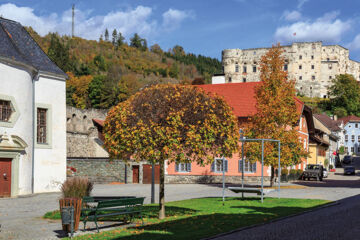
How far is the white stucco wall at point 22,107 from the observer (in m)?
27.1

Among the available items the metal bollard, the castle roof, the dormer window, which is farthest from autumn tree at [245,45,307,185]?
the metal bollard

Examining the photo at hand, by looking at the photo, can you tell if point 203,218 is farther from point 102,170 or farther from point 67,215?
point 102,170

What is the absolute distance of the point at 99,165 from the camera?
43.5 metres

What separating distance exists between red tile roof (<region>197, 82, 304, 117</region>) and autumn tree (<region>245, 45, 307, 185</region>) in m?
9.55

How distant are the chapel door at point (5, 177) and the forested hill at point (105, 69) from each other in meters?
27.6

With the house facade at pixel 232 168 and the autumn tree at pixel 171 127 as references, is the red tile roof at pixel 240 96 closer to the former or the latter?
the house facade at pixel 232 168

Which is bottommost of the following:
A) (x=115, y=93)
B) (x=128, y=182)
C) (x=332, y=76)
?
(x=128, y=182)

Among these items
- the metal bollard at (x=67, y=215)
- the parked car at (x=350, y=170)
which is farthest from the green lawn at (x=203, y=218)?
the parked car at (x=350, y=170)

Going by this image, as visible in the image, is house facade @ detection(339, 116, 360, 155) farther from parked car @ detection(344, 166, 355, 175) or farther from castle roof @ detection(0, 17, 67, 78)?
castle roof @ detection(0, 17, 67, 78)

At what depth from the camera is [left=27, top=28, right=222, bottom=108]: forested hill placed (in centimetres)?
9375

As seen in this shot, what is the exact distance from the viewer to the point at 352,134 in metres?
114

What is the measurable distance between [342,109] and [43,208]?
370ft

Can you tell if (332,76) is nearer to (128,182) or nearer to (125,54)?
(125,54)

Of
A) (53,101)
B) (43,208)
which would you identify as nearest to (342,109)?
(53,101)
